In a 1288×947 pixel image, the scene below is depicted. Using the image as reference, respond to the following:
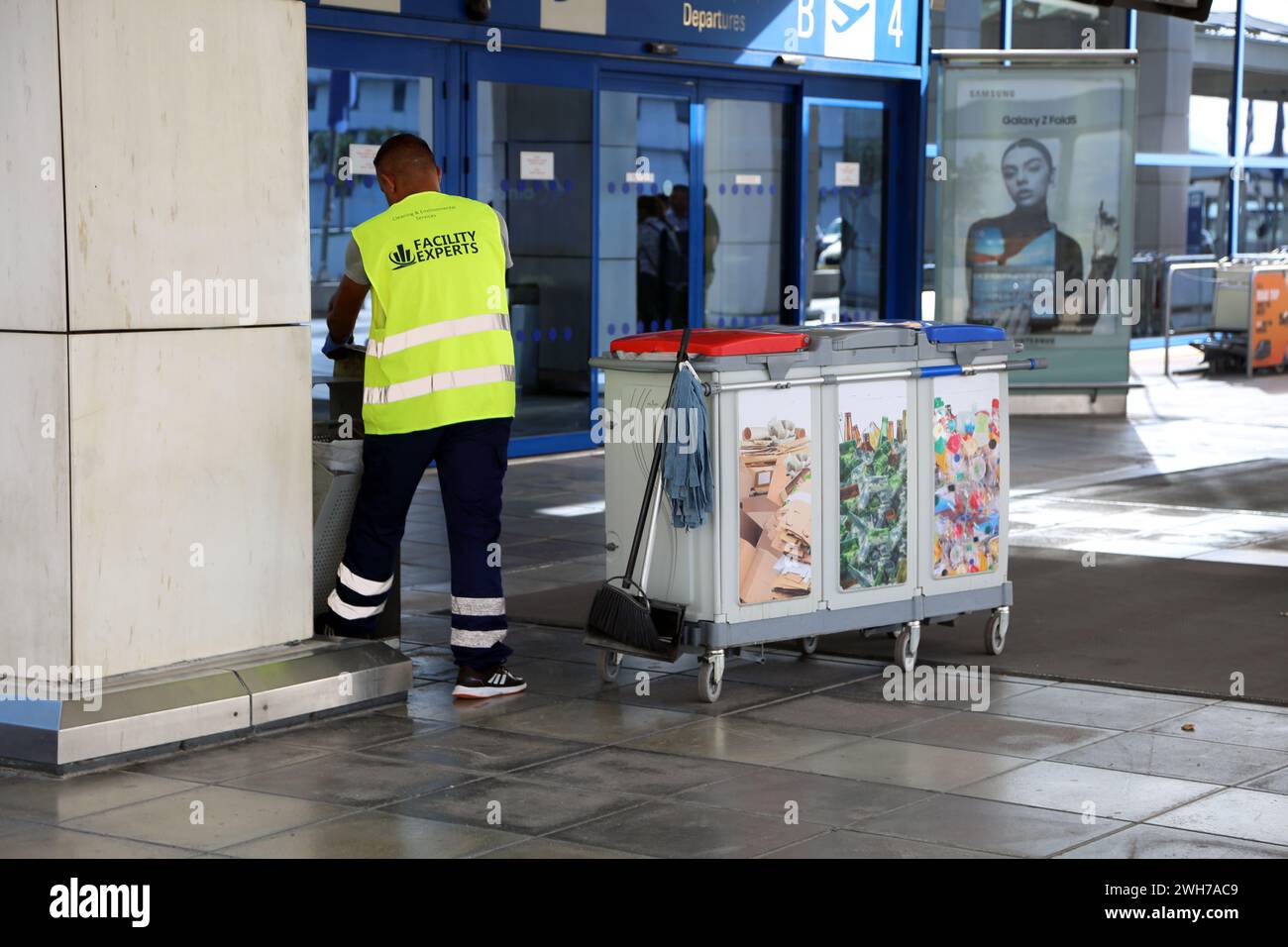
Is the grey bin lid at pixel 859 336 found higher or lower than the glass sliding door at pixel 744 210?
lower

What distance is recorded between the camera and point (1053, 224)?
16.0 m

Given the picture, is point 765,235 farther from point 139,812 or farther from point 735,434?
point 139,812

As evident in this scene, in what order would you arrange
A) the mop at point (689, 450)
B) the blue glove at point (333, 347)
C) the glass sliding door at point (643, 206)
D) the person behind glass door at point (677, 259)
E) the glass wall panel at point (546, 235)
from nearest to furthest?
the mop at point (689, 450) < the blue glove at point (333, 347) < the glass wall panel at point (546, 235) < the glass sliding door at point (643, 206) < the person behind glass door at point (677, 259)

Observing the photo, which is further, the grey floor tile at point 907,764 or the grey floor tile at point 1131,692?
the grey floor tile at point 1131,692

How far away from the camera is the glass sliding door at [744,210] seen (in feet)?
46.0

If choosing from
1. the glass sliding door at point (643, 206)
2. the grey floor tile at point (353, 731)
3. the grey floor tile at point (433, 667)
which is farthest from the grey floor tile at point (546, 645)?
the glass sliding door at point (643, 206)

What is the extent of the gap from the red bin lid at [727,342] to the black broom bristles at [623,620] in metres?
0.85

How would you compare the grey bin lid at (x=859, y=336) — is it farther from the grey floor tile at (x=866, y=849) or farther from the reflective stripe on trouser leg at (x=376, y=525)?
the grey floor tile at (x=866, y=849)

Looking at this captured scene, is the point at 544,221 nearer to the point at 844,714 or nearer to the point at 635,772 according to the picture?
the point at 844,714

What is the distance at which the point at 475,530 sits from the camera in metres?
6.20

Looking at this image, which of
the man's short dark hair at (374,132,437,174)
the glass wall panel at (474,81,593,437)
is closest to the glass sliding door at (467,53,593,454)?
the glass wall panel at (474,81,593,437)

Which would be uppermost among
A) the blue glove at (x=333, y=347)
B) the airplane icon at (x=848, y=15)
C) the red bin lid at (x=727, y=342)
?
the airplane icon at (x=848, y=15)
